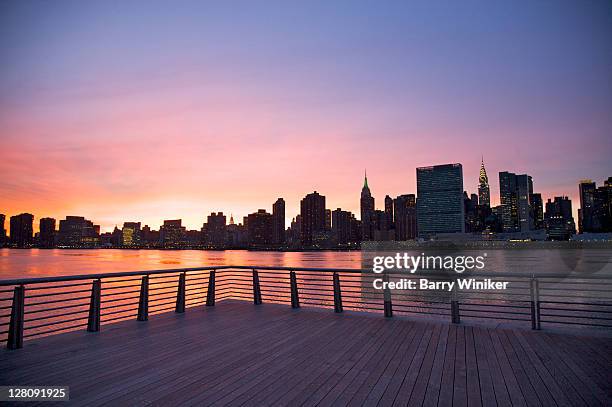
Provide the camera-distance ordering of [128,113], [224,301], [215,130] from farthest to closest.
A: [215,130]
[128,113]
[224,301]

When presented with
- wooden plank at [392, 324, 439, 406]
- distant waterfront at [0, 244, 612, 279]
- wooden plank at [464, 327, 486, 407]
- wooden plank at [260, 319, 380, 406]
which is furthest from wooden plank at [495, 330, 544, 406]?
distant waterfront at [0, 244, 612, 279]

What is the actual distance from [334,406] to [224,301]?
24.4ft

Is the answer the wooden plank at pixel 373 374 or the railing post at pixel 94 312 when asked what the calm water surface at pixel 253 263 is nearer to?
the wooden plank at pixel 373 374

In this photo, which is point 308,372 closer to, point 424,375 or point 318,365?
point 318,365

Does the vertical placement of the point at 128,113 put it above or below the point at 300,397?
above

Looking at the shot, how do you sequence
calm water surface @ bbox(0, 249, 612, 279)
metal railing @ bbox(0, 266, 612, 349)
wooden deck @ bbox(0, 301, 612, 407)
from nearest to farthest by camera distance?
wooden deck @ bbox(0, 301, 612, 407)
metal railing @ bbox(0, 266, 612, 349)
calm water surface @ bbox(0, 249, 612, 279)

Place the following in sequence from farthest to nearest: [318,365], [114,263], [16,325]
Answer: [114,263] < [16,325] < [318,365]

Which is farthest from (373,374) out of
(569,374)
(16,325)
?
(16,325)

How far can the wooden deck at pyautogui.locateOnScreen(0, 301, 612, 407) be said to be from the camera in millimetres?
3715

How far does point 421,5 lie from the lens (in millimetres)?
15516

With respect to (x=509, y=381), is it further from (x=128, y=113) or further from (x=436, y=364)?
(x=128, y=113)

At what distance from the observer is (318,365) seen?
479 cm

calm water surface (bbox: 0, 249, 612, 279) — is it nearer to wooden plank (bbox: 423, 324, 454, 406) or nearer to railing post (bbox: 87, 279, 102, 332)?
wooden plank (bbox: 423, 324, 454, 406)

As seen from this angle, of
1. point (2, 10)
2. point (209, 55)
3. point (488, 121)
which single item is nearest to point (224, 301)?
point (2, 10)
